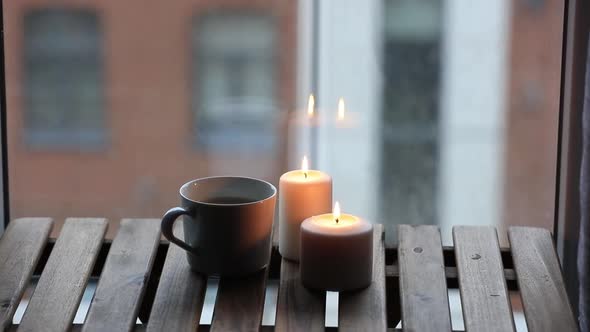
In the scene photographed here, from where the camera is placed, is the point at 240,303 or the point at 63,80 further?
the point at 63,80

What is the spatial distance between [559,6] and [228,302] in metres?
0.53

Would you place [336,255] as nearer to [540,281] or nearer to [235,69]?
[540,281]

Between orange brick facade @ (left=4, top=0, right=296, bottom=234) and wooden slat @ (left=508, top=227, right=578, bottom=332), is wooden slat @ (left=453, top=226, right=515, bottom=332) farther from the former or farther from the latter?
orange brick facade @ (left=4, top=0, right=296, bottom=234)

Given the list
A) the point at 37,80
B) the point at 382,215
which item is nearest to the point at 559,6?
→ the point at 382,215

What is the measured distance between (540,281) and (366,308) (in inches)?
6.8

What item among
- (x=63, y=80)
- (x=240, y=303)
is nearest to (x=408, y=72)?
(x=240, y=303)

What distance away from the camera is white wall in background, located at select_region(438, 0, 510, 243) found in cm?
228

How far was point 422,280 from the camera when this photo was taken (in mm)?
715

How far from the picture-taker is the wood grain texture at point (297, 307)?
0.64 meters

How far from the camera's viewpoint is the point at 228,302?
68 cm

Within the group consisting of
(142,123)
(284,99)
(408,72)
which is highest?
(408,72)

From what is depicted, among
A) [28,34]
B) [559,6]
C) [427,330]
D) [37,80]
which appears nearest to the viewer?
[427,330]

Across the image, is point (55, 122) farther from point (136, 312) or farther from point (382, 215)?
point (136, 312)

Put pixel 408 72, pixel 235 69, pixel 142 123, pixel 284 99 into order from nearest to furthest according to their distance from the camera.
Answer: pixel 408 72
pixel 284 99
pixel 235 69
pixel 142 123
